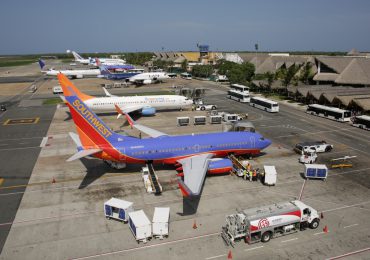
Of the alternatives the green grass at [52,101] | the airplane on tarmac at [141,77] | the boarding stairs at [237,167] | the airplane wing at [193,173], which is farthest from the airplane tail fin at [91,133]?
the airplane on tarmac at [141,77]

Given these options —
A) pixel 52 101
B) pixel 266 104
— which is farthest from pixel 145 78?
pixel 266 104

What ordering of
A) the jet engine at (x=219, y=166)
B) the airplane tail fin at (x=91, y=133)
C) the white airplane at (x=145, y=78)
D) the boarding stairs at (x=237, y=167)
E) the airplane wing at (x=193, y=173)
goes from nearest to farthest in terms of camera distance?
the airplane wing at (x=193, y=173)
the airplane tail fin at (x=91, y=133)
the jet engine at (x=219, y=166)
the boarding stairs at (x=237, y=167)
the white airplane at (x=145, y=78)

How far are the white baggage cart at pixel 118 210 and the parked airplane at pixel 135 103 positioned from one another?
47.1 meters

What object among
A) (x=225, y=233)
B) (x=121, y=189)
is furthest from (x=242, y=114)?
(x=225, y=233)

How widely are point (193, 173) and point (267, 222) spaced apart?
11.4m

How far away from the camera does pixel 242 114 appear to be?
269 feet

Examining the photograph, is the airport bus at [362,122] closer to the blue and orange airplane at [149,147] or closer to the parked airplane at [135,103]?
the blue and orange airplane at [149,147]

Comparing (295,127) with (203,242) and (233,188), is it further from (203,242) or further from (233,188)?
(203,242)

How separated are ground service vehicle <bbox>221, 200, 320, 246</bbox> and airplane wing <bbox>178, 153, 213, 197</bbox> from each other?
499cm

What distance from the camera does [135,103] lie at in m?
78.7

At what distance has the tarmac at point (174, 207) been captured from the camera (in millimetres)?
26469

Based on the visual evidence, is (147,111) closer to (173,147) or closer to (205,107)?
(205,107)

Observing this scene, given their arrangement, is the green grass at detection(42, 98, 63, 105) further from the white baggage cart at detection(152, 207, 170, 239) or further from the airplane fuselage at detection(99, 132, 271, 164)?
the white baggage cart at detection(152, 207, 170, 239)

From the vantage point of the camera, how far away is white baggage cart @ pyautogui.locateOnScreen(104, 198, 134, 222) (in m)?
30.4
